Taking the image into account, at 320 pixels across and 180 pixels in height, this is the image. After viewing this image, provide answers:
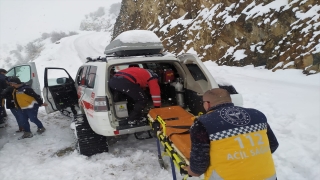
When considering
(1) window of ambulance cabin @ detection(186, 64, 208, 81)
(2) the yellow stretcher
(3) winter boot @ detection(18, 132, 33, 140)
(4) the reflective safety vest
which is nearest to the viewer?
(4) the reflective safety vest

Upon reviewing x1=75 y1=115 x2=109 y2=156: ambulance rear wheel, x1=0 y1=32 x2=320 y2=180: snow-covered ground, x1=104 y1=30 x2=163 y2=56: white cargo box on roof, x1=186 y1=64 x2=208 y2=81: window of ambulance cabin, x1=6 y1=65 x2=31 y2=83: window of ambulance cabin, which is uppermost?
x1=104 y1=30 x2=163 y2=56: white cargo box on roof

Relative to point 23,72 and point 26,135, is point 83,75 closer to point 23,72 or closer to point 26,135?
point 26,135

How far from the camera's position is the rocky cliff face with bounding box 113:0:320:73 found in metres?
9.15

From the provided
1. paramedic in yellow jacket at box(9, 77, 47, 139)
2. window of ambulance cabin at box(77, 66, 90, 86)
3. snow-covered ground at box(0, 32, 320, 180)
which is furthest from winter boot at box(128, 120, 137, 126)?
paramedic in yellow jacket at box(9, 77, 47, 139)

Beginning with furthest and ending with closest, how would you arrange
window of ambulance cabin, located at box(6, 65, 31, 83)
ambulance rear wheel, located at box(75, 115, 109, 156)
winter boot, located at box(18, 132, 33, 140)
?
window of ambulance cabin, located at box(6, 65, 31, 83) → winter boot, located at box(18, 132, 33, 140) → ambulance rear wheel, located at box(75, 115, 109, 156)

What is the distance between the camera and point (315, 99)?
6281 mm

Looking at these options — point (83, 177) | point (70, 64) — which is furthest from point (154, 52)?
point (70, 64)

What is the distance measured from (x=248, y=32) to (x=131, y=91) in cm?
860

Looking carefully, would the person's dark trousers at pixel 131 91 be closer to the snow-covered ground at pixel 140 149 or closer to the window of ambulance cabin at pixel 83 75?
the snow-covered ground at pixel 140 149

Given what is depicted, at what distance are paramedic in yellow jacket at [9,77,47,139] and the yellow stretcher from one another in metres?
3.24

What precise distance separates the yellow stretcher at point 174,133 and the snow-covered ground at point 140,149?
70 centimetres

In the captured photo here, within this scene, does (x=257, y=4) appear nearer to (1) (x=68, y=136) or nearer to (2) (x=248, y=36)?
(2) (x=248, y=36)

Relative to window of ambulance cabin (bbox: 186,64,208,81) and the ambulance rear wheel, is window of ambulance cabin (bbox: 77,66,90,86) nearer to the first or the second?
the ambulance rear wheel

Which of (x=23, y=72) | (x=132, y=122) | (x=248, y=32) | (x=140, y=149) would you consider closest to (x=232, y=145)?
(x=132, y=122)
